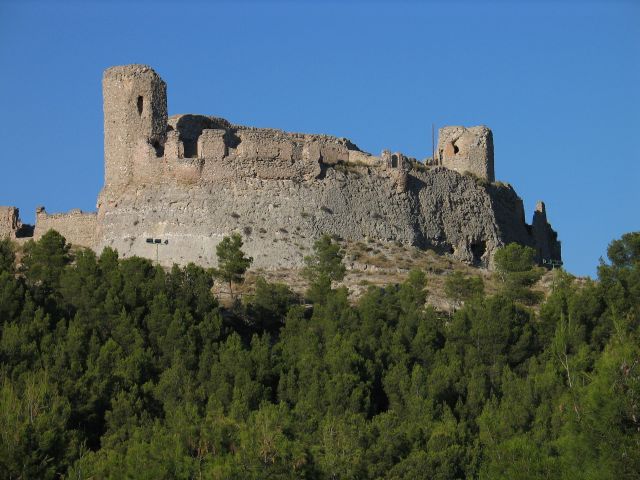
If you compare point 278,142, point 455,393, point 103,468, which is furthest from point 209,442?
point 278,142

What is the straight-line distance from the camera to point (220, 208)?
5259cm

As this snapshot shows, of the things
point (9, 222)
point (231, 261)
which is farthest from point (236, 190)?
point (9, 222)

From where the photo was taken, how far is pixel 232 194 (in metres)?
52.8

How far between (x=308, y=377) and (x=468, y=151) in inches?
719

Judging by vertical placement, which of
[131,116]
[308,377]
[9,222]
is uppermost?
[131,116]

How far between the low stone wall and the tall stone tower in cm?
191

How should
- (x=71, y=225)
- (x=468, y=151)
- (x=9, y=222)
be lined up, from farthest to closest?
(x=468, y=151) → (x=9, y=222) → (x=71, y=225)

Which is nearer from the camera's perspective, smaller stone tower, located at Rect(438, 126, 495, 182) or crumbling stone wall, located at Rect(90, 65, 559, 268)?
crumbling stone wall, located at Rect(90, 65, 559, 268)

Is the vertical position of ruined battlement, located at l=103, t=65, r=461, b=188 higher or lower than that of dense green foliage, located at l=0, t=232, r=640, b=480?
higher

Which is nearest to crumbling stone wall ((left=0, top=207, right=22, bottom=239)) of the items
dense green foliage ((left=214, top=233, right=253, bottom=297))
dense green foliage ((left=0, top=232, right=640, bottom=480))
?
dense green foliage ((left=0, top=232, right=640, bottom=480))

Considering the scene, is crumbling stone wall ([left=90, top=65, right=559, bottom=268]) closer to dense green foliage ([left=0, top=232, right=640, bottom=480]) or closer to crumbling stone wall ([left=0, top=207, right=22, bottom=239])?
crumbling stone wall ([left=0, top=207, right=22, bottom=239])

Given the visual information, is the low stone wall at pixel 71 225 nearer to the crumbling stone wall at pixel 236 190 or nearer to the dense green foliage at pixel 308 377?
the crumbling stone wall at pixel 236 190

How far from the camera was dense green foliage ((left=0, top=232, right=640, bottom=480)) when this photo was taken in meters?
35.0

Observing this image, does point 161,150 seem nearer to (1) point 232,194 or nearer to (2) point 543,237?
(1) point 232,194
